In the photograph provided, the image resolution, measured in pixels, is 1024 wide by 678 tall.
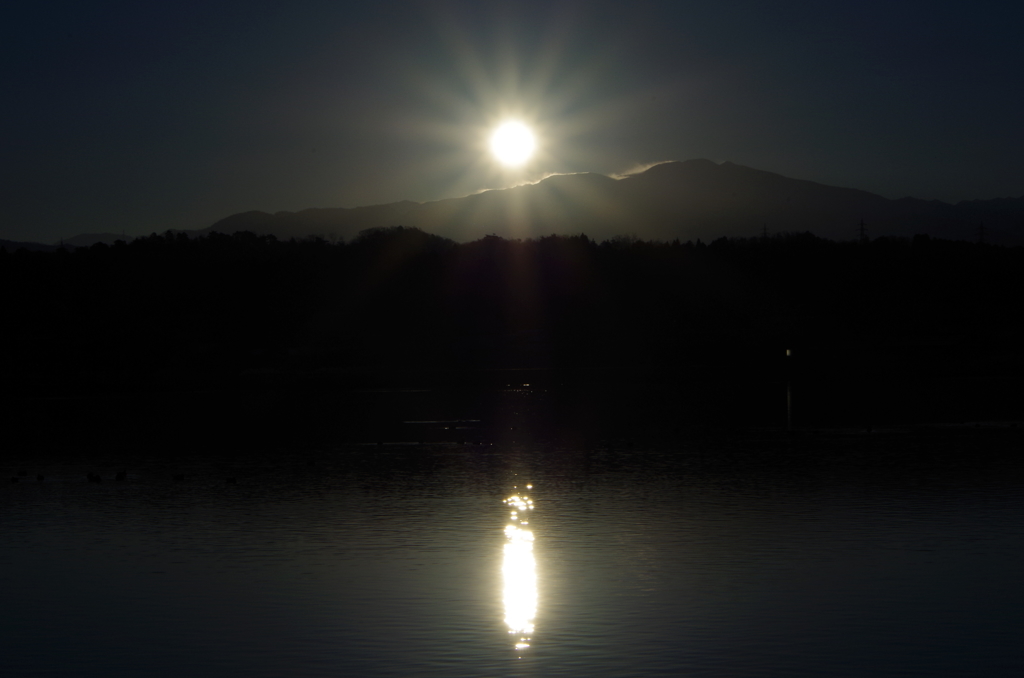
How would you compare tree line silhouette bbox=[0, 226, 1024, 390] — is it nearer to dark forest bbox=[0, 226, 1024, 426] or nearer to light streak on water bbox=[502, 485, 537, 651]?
dark forest bbox=[0, 226, 1024, 426]

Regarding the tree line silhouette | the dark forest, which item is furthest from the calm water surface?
the tree line silhouette

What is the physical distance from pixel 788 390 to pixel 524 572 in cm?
7959

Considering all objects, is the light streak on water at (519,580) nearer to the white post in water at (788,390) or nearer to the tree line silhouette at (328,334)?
the white post in water at (788,390)

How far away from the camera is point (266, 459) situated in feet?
146

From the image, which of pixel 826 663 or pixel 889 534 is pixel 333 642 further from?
pixel 889 534

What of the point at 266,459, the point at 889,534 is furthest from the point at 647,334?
the point at 889,534

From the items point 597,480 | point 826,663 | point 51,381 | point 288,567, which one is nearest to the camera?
point 826,663

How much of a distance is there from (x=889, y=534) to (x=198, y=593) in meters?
14.6

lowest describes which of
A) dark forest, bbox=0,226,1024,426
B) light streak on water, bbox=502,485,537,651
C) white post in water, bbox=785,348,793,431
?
light streak on water, bbox=502,485,537,651

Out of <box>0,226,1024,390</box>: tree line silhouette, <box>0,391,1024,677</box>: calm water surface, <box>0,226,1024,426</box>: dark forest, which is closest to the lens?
<box>0,391,1024,677</box>: calm water surface

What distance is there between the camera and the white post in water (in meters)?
60.2

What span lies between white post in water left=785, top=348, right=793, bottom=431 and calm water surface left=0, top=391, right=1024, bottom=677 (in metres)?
21.6

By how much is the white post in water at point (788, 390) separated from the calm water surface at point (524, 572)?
2160 centimetres

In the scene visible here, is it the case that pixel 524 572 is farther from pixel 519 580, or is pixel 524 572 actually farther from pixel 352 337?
pixel 352 337
